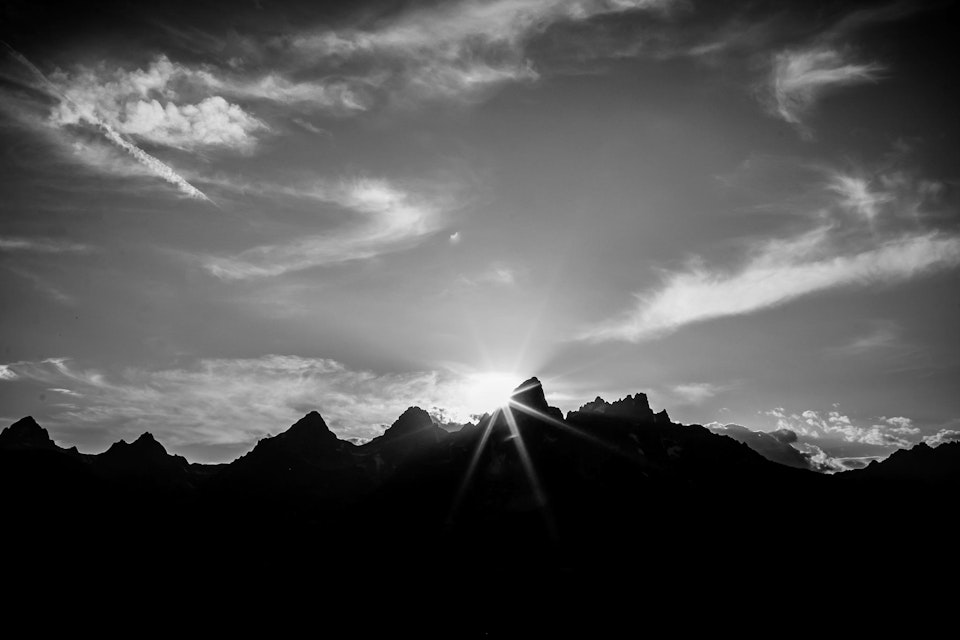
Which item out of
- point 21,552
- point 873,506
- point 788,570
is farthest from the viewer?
point 873,506

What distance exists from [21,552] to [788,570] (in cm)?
21184

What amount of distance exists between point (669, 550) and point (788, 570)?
94.0 ft

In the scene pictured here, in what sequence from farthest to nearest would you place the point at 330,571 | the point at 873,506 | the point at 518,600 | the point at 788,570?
the point at 873,506, the point at 330,571, the point at 788,570, the point at 518,600

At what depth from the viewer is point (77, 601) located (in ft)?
461

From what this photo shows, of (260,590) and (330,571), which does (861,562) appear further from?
(260,590)

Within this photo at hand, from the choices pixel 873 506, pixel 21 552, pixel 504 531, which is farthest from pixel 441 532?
pixel 873 506

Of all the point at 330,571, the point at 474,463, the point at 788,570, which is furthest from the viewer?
the point at 474,463

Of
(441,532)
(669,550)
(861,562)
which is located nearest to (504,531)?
(441,532)

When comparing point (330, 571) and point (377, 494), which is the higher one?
point (377, 494)

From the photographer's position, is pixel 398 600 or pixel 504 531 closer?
pixel 398 600

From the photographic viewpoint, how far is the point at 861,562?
467 feet

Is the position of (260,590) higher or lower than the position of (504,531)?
lower

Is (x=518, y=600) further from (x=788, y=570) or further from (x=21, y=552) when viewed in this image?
(x=21, y=552)

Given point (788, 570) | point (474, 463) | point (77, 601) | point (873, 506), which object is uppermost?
point (474, 463)
